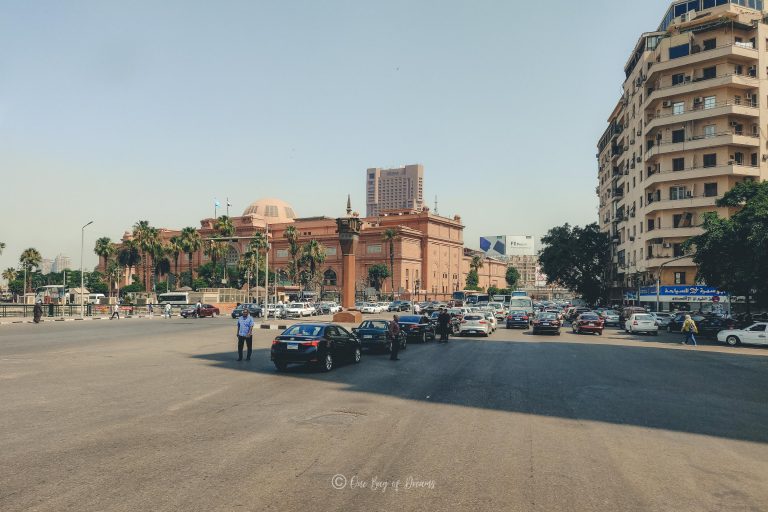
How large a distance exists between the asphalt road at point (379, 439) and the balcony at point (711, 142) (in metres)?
45.3

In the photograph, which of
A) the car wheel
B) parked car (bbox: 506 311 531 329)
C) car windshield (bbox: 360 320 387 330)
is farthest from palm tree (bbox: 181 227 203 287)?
the car wheel

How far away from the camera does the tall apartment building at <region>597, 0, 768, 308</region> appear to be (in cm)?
5628

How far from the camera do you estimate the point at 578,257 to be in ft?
273

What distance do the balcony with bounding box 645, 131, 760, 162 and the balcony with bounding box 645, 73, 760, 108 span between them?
14.5 ft

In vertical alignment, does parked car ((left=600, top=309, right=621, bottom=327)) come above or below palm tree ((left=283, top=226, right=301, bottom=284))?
below

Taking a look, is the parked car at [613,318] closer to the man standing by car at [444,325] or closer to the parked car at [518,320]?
the parked car at [518,320]

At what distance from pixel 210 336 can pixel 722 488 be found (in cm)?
2792

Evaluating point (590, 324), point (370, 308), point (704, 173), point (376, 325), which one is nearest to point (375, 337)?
point (376, 325)

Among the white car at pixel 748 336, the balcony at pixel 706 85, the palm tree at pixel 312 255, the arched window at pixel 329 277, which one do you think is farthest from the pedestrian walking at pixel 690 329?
the arched window at pixel 329 277

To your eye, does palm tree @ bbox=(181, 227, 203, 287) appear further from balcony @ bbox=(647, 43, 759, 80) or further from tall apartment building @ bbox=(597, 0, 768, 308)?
balcony @ bbox=(647, 43, 759, 80)

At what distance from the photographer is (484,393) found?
13648 mm

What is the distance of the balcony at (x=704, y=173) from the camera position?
182ft

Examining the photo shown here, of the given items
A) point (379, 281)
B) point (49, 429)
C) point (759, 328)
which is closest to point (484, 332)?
point (759, 328)

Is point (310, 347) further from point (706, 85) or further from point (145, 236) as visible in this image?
point (145, 236)
